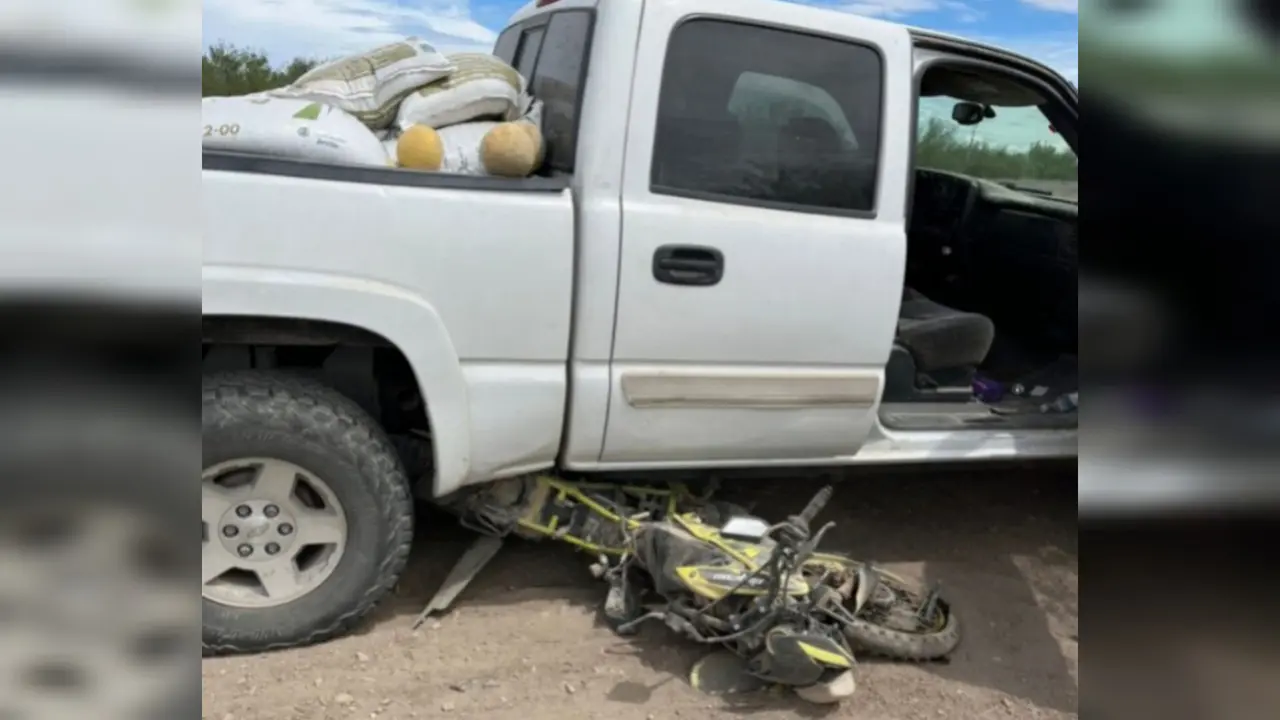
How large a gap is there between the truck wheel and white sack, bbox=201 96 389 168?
0.64 m

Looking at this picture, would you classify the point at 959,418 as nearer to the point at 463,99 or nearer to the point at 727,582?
the point at 727,582

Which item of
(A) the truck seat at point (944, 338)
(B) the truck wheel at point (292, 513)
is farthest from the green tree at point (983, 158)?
(B) the truck wheel at point (292, 513)

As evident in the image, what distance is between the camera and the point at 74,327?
3.62 feet

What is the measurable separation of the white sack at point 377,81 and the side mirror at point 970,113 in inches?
89.4

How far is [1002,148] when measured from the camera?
180 inches

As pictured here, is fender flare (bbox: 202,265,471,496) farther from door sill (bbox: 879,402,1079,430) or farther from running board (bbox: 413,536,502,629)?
door sill (bbox: 879,402,1079,430)

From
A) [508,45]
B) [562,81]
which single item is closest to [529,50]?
[508,45]

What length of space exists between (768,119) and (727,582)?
141 centimetres

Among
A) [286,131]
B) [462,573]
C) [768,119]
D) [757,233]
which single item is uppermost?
[768,119]

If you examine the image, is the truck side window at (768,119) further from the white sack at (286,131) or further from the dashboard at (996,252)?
the dashboard at (996,252)

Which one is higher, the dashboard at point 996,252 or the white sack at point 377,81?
the white sack at point 377,81

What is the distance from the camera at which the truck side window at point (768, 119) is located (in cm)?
300

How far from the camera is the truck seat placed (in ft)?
12.5

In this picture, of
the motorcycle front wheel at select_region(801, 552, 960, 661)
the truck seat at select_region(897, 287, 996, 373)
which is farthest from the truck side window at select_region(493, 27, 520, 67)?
the motorcycle front wheel at select_region(801, 552, 960, 661)
